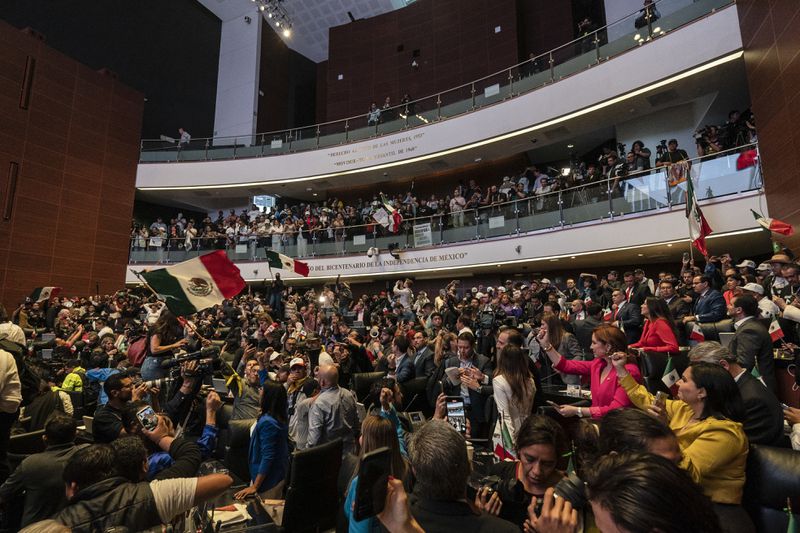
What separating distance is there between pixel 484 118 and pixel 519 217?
12.4ft

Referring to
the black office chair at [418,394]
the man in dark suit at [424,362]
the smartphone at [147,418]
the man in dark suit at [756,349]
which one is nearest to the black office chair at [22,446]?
the smartphone at [147,418]

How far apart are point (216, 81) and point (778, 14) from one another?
21.6 metres

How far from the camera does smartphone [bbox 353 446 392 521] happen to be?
108 centimetres

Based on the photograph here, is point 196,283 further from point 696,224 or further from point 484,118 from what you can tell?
point 484,118

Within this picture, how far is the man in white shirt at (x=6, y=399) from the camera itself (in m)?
3.23

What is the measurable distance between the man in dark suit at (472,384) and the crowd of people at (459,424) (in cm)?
2

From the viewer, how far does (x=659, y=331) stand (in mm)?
4031

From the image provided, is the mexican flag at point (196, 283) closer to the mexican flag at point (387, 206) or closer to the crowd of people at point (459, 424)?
the crowd of people at point (459, 424)

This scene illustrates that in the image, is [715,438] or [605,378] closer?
[715,438]

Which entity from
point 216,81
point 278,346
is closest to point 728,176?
point 278,346

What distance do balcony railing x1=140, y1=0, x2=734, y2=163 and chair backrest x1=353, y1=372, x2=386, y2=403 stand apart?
10.3 meters

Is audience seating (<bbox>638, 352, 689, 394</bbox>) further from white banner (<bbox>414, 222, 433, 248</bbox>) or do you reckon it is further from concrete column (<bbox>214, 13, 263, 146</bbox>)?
concrete column (<bbox>214, 13, 263, 146</bbox>)

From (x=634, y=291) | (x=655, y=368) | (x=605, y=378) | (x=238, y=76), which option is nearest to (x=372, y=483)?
(x=605, y=378)

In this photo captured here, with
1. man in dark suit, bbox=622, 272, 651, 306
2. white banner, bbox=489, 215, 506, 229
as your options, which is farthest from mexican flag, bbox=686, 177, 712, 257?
white banner, bbox=489, 215, 506, 229
